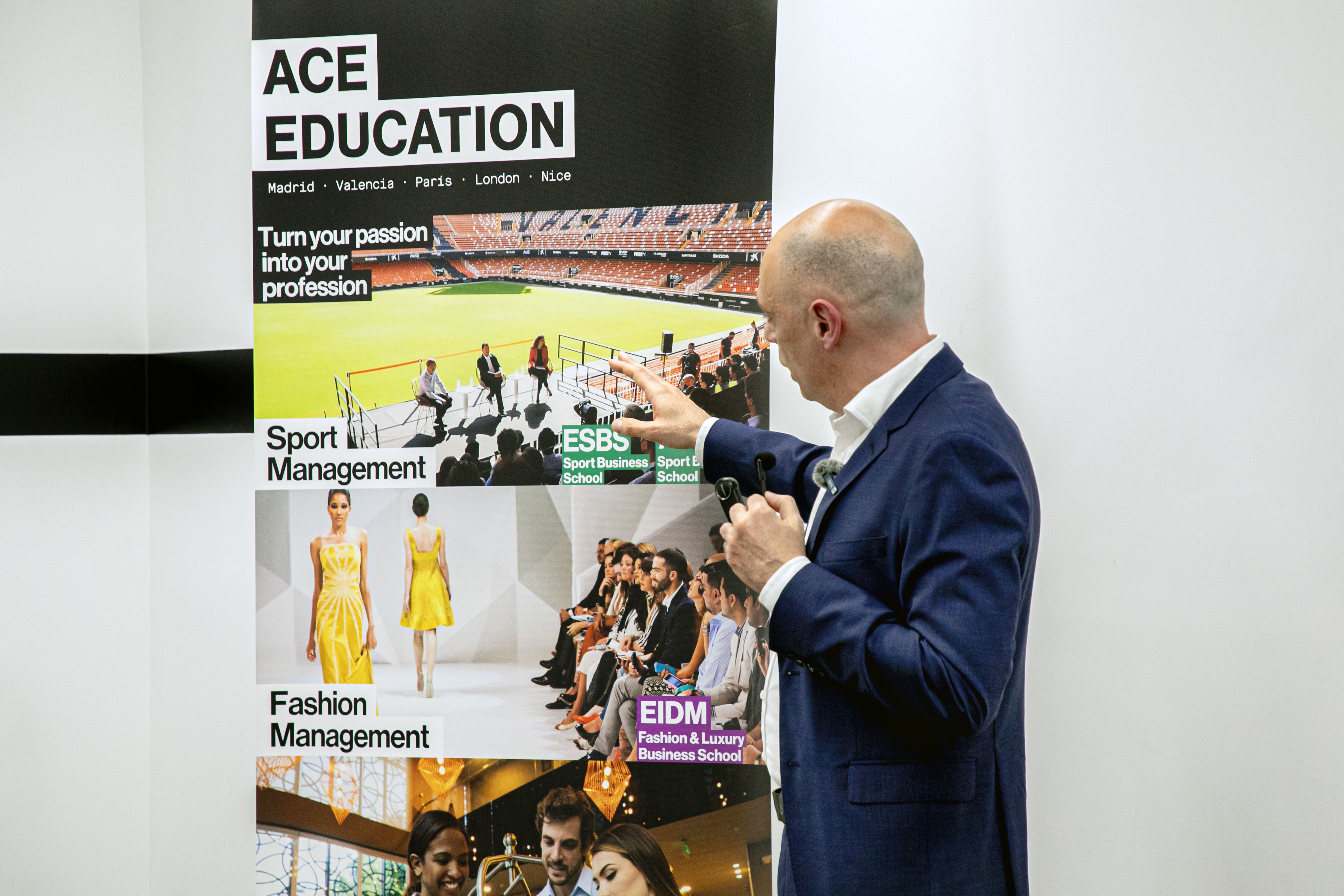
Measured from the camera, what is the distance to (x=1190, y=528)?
179 cm

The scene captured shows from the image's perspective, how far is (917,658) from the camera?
1.30 metres

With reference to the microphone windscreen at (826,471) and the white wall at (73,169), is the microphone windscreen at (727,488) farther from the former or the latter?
the white wall at (73,169)

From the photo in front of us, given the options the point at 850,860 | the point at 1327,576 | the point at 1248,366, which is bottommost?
the point at 850,860

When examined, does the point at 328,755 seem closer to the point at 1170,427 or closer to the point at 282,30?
the point at 282,30

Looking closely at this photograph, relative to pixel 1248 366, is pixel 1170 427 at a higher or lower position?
lower

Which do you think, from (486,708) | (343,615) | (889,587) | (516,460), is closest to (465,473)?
(516,460)

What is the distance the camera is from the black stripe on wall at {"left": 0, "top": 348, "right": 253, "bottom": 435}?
7.81 ft

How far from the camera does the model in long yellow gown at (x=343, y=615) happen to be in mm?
2285

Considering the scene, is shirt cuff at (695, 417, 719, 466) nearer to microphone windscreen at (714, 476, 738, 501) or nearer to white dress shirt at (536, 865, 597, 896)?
microphone windscreen at (714, 476, 738, 501)

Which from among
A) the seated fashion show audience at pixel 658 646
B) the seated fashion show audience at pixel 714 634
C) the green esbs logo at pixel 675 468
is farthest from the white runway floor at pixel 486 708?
the green esbs logo at pixel 675 468

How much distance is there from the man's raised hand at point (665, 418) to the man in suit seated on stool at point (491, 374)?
31 cm

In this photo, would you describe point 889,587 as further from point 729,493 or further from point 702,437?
point 702,437

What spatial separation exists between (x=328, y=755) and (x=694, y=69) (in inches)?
76.7

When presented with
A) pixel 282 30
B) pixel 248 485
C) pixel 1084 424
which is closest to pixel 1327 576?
pixel 1084 424
